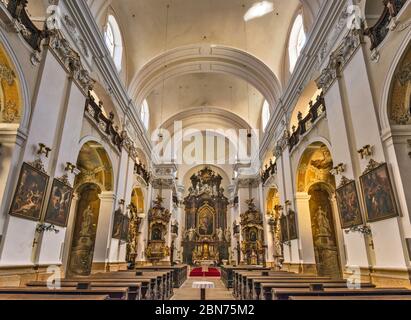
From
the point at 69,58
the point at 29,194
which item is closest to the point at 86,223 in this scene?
→ the point at 29,194

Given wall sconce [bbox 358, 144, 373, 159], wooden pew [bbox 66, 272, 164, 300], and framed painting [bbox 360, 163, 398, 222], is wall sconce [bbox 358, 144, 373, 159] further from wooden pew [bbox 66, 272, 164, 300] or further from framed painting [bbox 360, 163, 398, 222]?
wooden pew [bbox 66, 272, 164, 300]

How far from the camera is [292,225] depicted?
9.92m

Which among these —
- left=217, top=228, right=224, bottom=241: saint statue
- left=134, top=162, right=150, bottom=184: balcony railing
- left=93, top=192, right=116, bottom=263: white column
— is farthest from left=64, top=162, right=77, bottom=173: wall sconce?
left=217, top=228, right=224, bottom=241: saint statue

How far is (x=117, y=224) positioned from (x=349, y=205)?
305 inches

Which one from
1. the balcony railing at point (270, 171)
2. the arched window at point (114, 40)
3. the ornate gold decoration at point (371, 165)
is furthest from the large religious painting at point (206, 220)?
the ornate gold decoration at point (371, 165)

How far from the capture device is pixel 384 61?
507cm

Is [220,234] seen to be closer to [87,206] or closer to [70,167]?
[87,206]

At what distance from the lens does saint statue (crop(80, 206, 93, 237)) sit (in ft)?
33.6

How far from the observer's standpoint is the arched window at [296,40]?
33.2 ft

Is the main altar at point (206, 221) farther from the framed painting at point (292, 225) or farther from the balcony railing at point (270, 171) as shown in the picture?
the framed painting at point (292, 225)

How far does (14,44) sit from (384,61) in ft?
21.9

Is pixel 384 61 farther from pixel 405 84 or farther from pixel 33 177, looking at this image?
pixel 33 177

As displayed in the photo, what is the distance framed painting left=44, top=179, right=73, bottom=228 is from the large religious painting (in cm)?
1791
